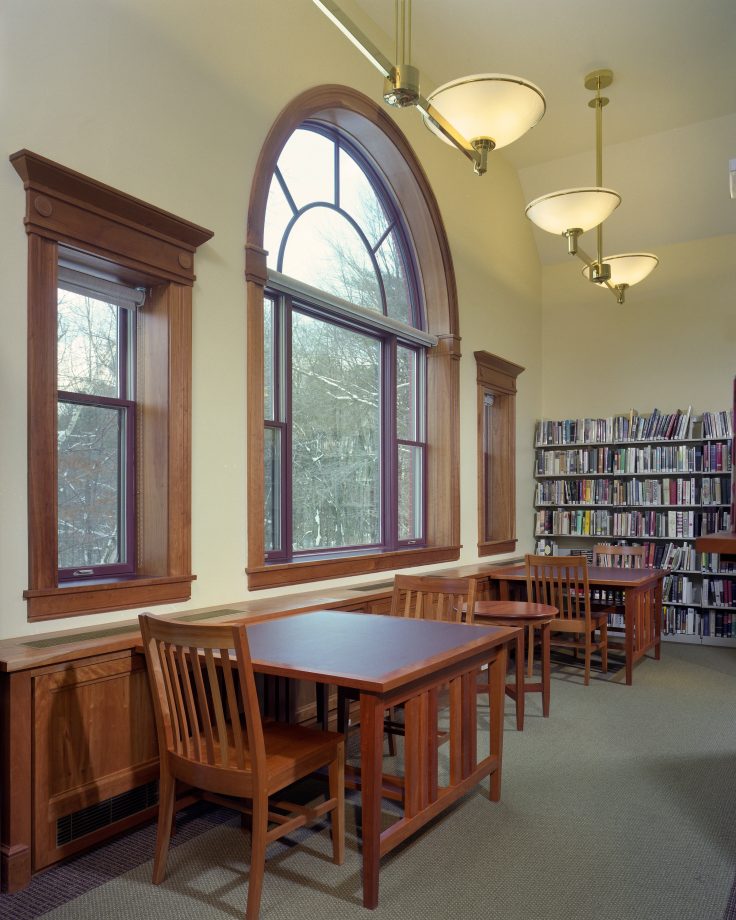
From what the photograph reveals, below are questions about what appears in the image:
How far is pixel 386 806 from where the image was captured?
309 cm

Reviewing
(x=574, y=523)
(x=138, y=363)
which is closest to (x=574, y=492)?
(x=574, y=523)

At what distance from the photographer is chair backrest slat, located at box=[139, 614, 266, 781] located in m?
2.16

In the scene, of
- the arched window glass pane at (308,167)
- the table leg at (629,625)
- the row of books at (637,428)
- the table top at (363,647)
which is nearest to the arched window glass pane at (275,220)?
the arched window glass pane at (308,167)

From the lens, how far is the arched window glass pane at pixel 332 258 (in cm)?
475

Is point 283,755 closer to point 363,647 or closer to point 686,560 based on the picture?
point 363,647

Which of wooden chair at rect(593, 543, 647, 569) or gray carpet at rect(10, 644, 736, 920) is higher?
wooden chair at rect(593, 543, 647, 569)

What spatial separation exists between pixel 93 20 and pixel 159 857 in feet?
10.8

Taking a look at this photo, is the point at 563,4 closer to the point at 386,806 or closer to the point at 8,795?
the point at 386,806

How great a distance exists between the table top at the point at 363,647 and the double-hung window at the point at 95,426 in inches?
33.1

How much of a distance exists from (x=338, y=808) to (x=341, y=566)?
7.15 ft

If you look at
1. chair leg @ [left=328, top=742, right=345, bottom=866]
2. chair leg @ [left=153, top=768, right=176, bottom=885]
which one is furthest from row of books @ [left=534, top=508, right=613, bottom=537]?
chair leg @ [left=153, top=768, right=176, bottom=885]

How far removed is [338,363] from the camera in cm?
509

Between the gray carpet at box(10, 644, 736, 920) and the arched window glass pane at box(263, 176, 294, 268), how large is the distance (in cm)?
310

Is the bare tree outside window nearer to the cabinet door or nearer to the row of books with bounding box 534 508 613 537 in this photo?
the cabinet door
